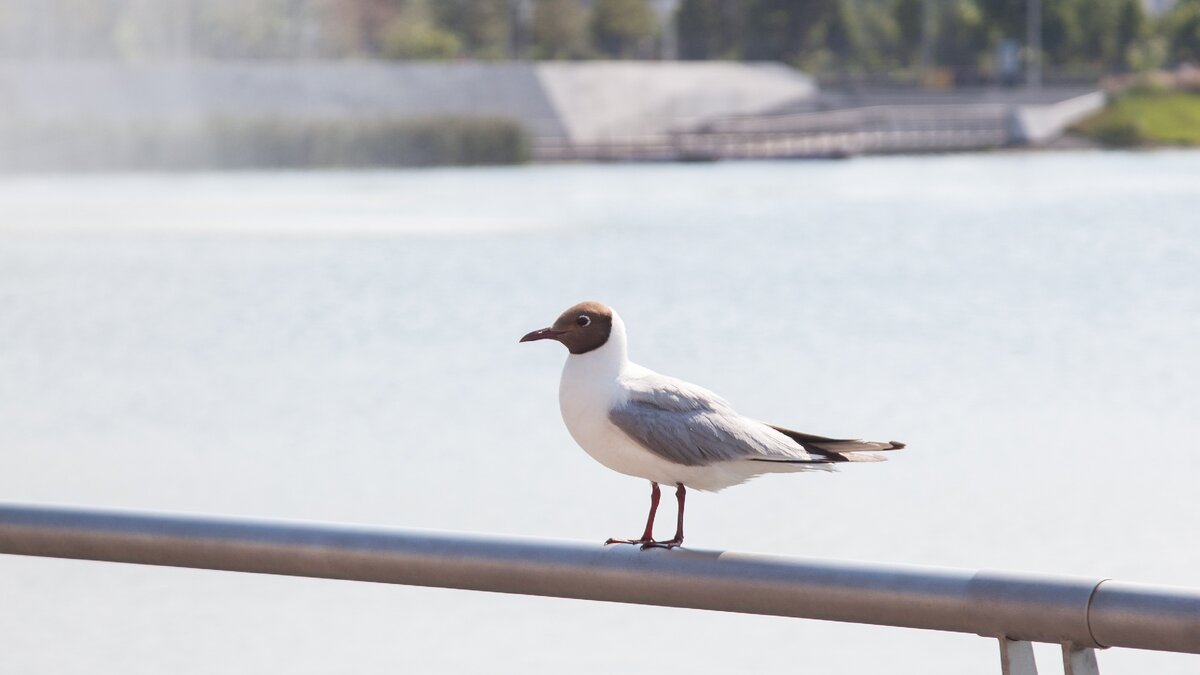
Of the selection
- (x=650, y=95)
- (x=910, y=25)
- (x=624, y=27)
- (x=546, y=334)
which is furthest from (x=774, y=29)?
(x=546, y=334)

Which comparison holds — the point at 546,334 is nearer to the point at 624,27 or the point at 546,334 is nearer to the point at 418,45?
the point at 418,45

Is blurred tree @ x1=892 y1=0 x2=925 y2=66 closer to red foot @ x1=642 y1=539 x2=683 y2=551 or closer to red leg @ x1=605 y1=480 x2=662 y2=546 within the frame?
red leg @ x1=605 y1=480 x2=662 y2=546

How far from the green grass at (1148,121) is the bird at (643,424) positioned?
44.7 metres

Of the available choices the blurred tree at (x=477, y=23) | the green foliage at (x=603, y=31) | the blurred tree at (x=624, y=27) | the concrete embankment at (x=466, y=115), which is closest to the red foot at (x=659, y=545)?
the concrete embankment at (x=466, y=115)

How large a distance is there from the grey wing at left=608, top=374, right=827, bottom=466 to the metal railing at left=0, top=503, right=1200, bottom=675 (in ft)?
1.36

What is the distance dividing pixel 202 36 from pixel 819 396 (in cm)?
4913

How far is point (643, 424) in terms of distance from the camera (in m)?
2.39

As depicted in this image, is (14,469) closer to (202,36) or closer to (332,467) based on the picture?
(332,467)

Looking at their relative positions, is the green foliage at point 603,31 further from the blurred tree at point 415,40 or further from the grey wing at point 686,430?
the grey wing at point 686,430

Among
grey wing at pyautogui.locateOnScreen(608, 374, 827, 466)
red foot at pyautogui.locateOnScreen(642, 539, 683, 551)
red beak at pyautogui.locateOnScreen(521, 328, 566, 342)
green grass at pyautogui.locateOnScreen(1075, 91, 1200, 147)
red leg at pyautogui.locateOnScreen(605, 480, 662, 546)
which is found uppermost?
red beak at pyautogui.locateOnScreen(521, 328, 566, 342)

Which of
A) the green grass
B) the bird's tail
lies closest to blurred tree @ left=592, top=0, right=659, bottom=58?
the green grass

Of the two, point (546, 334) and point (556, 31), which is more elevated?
point (546, 334)

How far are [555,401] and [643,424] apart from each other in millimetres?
8642

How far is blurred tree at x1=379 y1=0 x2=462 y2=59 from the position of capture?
61.2 metres
